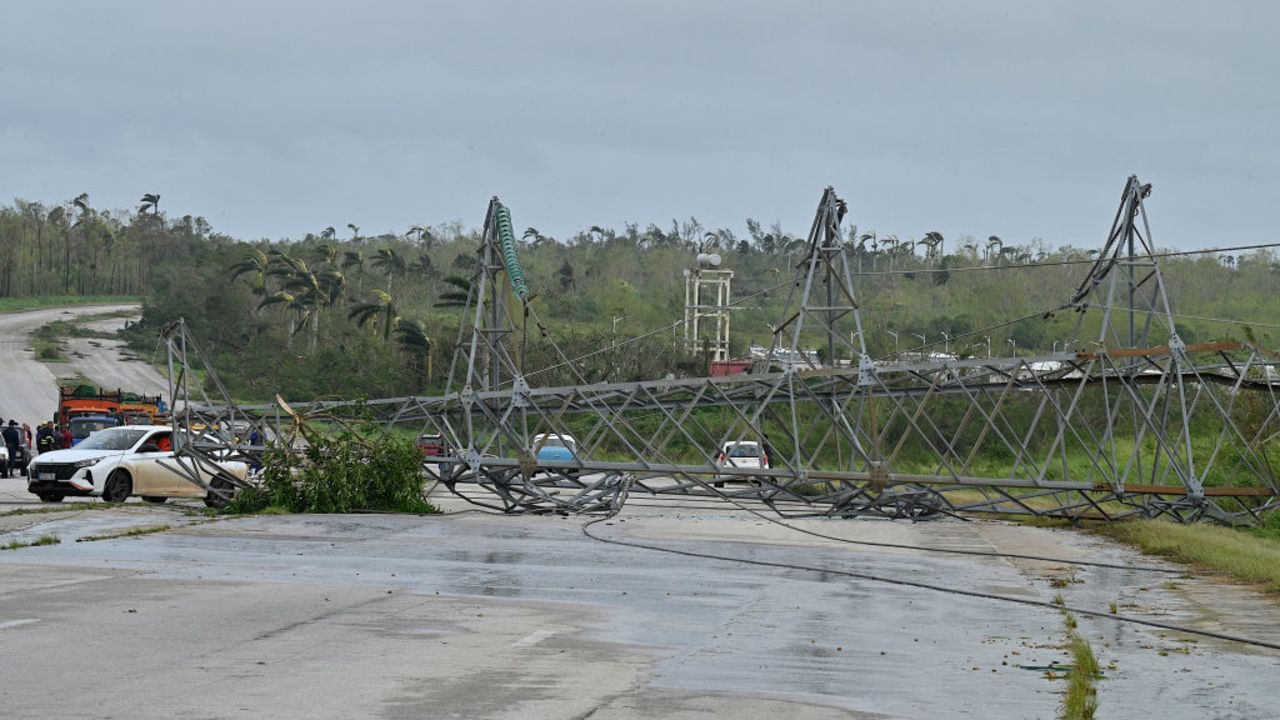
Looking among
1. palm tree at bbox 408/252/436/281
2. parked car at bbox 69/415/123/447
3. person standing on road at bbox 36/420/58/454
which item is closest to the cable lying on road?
parked car at bbox 69/415/123/447

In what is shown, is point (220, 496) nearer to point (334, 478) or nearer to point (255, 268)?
point (334, 478)

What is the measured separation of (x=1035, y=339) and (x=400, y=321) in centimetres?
3699

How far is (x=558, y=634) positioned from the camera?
14148 mm

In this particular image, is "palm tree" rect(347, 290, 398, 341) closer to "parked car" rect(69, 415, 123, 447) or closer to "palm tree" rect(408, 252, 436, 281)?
"palm tree" rect(408, 252, 436, 281)

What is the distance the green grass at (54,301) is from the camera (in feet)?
420

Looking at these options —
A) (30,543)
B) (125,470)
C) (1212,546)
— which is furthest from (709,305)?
(30,543)

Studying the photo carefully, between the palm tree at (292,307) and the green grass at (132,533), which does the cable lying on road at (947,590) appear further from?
the palm tree at (292,307)

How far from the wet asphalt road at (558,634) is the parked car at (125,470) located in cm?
693

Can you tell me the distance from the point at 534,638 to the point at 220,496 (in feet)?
64.2

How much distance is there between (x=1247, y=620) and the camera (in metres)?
16.3

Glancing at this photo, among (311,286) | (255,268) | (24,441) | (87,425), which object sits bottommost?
(24,441)

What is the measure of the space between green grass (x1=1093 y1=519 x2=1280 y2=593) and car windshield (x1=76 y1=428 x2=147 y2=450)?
20.0 m

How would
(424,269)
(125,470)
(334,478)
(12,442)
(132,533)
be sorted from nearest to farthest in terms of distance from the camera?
(132,533) < (334,478) < (125,470) < (12,442) < (424,269)

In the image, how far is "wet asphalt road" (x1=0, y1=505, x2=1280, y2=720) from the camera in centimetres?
1065
